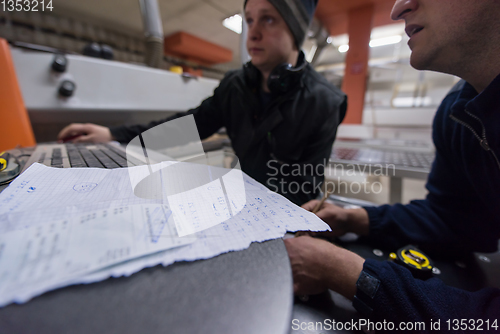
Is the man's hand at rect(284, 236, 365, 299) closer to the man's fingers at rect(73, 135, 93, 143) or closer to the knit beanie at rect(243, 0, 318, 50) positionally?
the knit beanie at rect(243, 0, 318, 50)

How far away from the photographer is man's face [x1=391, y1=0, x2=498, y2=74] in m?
0.32

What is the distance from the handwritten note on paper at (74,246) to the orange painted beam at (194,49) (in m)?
2.71

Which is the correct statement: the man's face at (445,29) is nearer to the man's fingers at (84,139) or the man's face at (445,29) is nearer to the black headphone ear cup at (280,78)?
the black headphone ear cup at (280,78)

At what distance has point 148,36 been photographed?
1.15 meters

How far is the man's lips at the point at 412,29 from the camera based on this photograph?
0.39 m

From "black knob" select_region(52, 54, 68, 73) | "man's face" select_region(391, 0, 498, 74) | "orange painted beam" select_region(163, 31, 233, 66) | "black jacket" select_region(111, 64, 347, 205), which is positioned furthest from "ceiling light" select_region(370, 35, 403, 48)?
"black knob" select_region(52, 54, 68, 73)

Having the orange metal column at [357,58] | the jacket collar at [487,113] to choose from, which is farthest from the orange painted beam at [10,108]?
the orange metal column at [357,58]

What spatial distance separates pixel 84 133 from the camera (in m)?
0.80

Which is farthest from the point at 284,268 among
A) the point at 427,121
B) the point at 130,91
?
the point at 427,121

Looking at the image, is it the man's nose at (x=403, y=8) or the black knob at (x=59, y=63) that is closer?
the man's nose at (x=403, y=8)

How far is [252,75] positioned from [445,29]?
0.50 m

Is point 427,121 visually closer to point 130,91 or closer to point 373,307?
point 373,307

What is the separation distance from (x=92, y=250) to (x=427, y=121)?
288 cm

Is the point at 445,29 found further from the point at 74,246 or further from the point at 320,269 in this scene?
the point at 74,246
